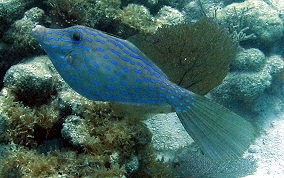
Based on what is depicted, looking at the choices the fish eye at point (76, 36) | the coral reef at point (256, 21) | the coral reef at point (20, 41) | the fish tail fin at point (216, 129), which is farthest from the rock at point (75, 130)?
the coral reef at point (256, 21)

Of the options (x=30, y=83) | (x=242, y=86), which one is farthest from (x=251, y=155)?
(x=30, y=83)

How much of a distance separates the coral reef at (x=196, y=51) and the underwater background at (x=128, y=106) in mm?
22

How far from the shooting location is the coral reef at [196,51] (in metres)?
4.29

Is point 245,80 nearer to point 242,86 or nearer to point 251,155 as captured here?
point 242,86

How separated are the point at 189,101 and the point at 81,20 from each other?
3538 mm

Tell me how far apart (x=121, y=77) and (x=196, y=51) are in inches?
97.6

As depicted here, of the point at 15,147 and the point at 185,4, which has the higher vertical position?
the point at 185,4

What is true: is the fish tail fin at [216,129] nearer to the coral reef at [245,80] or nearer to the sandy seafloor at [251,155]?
the sandy seafloor at [251,155]

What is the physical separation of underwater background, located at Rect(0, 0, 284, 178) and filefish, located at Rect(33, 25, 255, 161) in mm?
276

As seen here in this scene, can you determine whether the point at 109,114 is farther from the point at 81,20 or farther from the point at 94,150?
the point at 81,20

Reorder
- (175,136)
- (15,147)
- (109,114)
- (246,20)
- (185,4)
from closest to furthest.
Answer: (15,147), (109,114), (175,136), (246,20), (185,4)

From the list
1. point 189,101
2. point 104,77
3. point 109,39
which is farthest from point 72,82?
point 189,101

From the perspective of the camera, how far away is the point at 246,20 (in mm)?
7340

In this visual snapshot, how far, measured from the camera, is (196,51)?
14.6 feet
